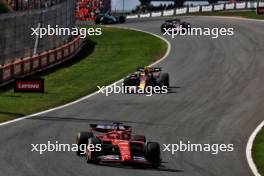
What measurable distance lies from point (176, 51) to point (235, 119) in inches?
986

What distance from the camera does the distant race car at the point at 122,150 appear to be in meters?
20.0

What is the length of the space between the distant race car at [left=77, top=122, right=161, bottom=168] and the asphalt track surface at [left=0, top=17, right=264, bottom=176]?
0.83 ft

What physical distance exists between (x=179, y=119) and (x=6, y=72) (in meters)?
12.6

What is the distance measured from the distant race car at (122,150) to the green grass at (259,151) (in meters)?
2.54

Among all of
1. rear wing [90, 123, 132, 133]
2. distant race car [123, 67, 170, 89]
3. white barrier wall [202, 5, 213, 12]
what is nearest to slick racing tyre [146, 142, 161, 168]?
rear wing [90, 123, 132, 133]

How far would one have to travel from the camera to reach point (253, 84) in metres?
39.2

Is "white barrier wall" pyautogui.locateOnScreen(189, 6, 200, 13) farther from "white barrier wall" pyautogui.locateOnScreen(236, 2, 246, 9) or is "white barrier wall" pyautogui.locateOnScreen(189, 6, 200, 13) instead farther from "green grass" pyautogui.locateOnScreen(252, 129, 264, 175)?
"green grass" pyautogui.locateOnScreen(252, 129, 264, 175)

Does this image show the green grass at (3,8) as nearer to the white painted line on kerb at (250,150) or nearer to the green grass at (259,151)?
the white painted line on kerb at (250,150)

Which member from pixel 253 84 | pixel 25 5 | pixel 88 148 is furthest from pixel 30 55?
pixel 88 148

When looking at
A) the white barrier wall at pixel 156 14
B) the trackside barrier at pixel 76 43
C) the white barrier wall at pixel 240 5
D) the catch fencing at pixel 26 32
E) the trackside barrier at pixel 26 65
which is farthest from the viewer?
the white barrier wall at pixel 156 14

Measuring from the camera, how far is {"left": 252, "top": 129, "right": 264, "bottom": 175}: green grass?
819 inches

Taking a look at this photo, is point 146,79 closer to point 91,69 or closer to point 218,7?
point 91,69

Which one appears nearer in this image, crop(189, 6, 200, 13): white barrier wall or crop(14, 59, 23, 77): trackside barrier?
crop(14, 59, 23, 77): trackside barrier

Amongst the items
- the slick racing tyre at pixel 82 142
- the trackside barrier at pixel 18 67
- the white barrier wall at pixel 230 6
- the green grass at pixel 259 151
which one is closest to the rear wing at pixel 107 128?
the slick racing tyre at pixel 82 142
